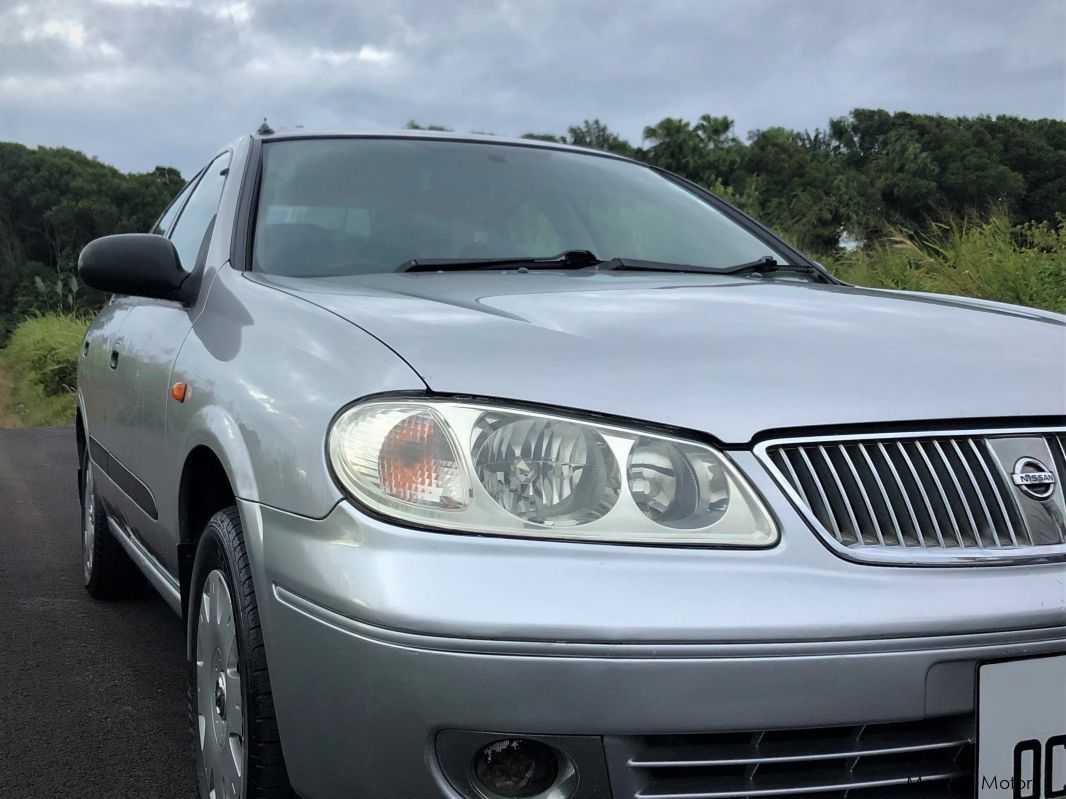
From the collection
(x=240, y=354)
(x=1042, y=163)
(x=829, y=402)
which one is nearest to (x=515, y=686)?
(x=829, y=402)

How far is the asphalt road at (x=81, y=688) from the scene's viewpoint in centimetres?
236

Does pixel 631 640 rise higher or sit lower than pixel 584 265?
lower

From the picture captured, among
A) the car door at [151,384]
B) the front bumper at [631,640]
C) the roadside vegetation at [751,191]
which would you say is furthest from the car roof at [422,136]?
the roadside vegetation at [751,191]

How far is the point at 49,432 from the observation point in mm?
10391

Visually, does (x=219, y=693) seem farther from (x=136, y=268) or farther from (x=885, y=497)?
(x=885, y=497)

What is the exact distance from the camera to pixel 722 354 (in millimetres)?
1547

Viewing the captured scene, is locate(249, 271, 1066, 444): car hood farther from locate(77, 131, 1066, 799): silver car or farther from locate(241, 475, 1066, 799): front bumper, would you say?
locate(241, 475, 1066, 799): front bumper

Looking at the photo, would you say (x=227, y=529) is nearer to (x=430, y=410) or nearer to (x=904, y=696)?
(x=430, y=410)

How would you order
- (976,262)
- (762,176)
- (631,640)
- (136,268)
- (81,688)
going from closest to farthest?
1. (631,640)
2. (136,268)
3. (81,688)
4. (976,262)
5. (762,176)

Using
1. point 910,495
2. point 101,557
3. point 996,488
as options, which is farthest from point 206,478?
point 101,557

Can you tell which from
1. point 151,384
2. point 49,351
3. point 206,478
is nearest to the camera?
point 206,478

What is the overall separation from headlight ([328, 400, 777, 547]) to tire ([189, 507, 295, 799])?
1.19ft

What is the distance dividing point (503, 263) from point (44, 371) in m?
15.8

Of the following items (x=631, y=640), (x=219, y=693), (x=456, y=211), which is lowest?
(x=219, y=693)
